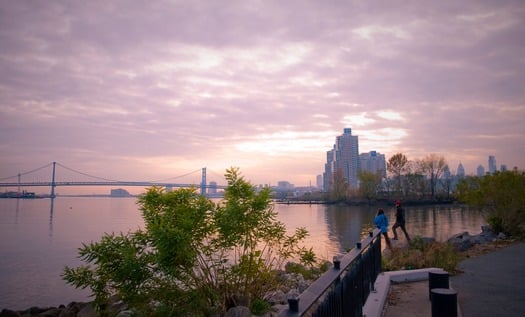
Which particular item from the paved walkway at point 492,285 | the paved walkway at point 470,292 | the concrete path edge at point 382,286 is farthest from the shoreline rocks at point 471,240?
the concrete path edge at point 382,286

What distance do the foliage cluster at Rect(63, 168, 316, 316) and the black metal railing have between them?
2319mm

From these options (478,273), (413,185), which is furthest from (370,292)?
(413,185)

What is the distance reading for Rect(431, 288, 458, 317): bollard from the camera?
14.0 ft

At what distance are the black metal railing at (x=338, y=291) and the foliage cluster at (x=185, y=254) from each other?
232 centimetres

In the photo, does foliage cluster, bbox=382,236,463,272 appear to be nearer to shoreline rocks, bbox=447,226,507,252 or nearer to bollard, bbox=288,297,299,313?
shoreline rocks, bbox=447,226,507,252

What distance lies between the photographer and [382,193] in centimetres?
10862

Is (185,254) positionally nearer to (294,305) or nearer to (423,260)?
(294,305)

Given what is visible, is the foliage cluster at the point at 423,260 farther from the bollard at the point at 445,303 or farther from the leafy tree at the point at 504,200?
the leafy tree at the point at 504,200

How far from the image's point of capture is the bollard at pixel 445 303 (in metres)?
4.26

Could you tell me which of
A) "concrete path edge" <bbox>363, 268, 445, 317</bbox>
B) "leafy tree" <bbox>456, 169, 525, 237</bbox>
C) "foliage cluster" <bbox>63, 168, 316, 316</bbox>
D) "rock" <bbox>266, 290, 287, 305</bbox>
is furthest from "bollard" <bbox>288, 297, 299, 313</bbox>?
"leafy tree" <bbox>456, 169, 525, 237</bbox>

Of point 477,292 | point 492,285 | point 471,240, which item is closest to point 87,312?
point 477,292

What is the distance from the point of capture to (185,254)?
6324 millimetres

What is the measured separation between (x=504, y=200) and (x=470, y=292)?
1457 cm

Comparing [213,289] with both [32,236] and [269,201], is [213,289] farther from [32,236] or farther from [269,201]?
[32,236]
